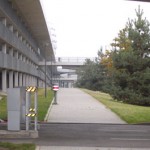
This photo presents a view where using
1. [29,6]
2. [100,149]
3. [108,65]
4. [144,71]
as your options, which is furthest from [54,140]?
[108,65]

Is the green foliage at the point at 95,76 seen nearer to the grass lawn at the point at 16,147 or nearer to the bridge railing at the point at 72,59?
the bridge railing at the point at 72,59

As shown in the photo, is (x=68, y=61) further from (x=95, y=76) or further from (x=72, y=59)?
(x=95, y=76)

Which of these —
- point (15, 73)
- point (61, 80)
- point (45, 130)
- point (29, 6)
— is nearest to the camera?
point (45, 130)

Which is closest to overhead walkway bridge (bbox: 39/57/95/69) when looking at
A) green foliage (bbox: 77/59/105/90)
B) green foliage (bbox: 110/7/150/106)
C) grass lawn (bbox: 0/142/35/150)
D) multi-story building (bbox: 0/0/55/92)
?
green foliage (bbox: 77/59/105/90)

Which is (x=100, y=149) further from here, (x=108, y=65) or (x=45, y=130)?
(x=108, y=65)

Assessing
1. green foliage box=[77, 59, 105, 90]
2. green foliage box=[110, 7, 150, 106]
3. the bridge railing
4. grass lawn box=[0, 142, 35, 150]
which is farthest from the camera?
the bridge railing

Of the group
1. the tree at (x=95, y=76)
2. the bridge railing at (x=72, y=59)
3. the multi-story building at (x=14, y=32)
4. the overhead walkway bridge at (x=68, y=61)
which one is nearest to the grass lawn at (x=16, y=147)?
the multi-story building at (x=14, y=32)

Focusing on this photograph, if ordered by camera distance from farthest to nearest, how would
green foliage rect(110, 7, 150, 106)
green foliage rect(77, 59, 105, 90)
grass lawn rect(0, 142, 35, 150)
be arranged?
green foliage rect(77, 59, 105, 90), green foliage rect(110, 7, 150, 106), grass lawn rect(0, 142, 35, 150)

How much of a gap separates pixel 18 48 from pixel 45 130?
3488cm

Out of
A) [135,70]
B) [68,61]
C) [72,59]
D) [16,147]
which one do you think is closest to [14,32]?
[135,70]

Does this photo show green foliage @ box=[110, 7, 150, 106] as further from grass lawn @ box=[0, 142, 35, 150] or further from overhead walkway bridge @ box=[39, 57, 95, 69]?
overhead walkway bridge @ box=[39, 57, 95, 69]

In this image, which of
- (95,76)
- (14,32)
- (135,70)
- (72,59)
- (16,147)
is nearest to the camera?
(16,147)

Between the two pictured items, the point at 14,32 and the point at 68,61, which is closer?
the point at 14,32

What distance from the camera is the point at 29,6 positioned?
5034cm
